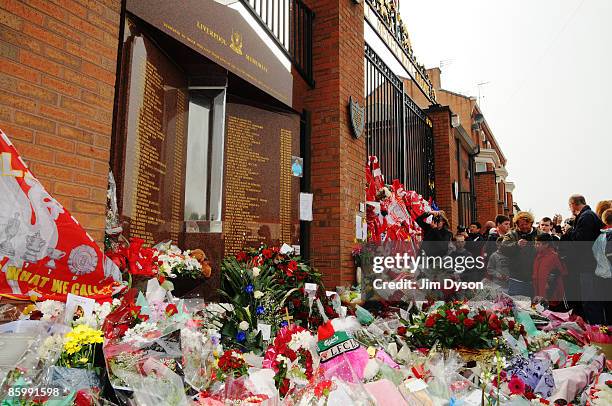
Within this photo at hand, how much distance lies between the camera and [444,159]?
450 inches

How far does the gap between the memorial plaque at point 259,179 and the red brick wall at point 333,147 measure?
1.40 feet

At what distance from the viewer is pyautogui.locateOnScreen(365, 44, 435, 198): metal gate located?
307 inches

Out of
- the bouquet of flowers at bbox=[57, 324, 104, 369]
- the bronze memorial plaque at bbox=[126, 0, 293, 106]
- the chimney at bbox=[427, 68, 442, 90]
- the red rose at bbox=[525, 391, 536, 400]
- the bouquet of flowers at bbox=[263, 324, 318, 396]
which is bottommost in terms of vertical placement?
the red rose at bbox=[525, 391, 536, 400]

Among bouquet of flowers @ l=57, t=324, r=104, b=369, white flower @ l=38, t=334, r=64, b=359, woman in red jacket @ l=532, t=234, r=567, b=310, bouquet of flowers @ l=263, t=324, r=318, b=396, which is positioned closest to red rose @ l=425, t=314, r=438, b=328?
bouquet of flowers @ l=263, t=324, r=318, b=396

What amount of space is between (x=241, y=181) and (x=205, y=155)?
0.61 m

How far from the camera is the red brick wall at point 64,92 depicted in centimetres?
217

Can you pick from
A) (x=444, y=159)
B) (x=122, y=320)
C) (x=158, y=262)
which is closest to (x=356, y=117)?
(x=158, y=262)

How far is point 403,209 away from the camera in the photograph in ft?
25.6

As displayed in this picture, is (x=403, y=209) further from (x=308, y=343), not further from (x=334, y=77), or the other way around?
(x=308, y=343)

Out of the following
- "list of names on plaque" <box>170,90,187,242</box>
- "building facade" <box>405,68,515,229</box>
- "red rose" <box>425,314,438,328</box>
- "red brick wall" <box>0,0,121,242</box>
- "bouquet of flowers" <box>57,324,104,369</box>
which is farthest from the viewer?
"building facade" <box>405,68,515,229</box>

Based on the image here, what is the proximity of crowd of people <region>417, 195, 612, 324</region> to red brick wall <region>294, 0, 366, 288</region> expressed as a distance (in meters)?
2.02

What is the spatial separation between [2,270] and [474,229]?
9000 mm

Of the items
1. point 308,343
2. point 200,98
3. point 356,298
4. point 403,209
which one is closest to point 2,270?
point 308,343

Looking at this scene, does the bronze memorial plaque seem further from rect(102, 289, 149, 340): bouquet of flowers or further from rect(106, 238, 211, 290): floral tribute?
rect(102, 289, 149, 340): bouquet of flowers
